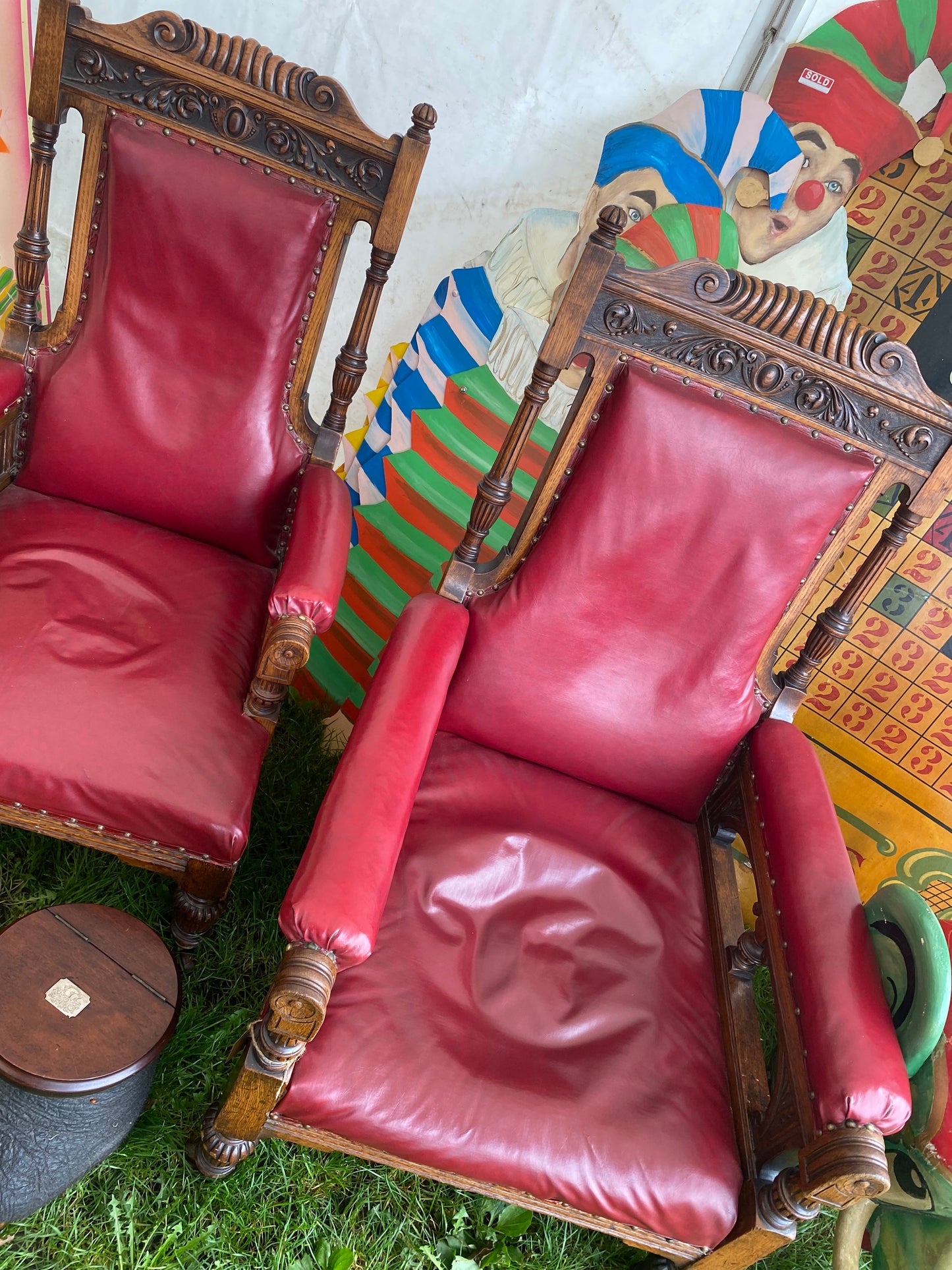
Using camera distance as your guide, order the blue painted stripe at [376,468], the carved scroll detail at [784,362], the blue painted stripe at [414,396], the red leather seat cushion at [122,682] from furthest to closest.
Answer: the blue painted stripe at [376,468], the blue painted stripe at [414,396], the carved scroll detail at [784,362], the red leather seat cushion at [122,682]

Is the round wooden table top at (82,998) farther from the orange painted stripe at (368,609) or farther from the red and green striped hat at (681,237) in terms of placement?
the red and green striped hat at (681,237)

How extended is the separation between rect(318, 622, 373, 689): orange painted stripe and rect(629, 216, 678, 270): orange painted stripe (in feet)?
3.42

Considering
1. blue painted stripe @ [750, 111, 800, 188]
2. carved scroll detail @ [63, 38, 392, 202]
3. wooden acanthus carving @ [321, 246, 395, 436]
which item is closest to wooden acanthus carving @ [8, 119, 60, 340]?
carved scroll detail @ [63, 38, 392, 202]

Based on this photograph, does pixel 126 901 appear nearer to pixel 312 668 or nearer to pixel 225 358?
pixel 312 668

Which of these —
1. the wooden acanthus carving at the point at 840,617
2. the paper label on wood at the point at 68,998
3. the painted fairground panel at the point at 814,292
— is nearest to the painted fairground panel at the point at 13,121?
the painted fairground panel at the point at 814,292

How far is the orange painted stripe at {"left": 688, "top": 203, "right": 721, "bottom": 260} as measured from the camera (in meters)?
1.64

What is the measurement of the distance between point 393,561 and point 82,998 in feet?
3.85

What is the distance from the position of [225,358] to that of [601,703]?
86cm

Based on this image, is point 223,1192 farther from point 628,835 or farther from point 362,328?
point 362,328

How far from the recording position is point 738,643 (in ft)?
4.91

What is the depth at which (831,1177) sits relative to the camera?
3.54 ft

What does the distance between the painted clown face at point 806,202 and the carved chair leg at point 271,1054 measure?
1.40 m

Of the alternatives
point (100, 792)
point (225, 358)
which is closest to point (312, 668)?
point (225, 358)

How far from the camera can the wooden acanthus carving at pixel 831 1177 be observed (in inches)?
41.8
